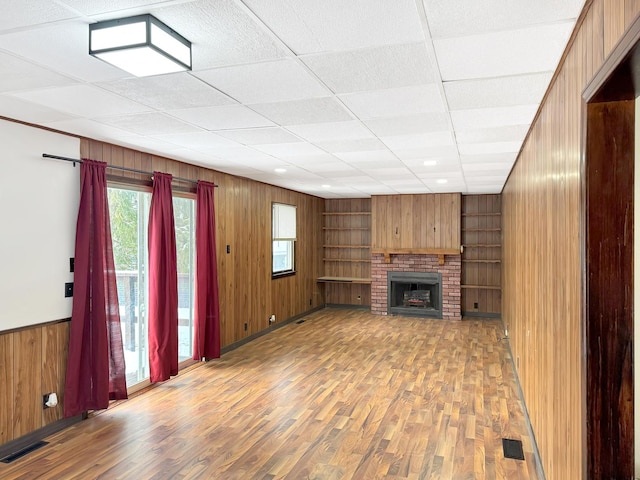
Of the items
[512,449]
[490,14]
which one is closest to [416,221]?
[512,449]

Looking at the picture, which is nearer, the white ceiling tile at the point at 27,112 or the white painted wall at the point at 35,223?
the white ceiling tile at the point at 27,112

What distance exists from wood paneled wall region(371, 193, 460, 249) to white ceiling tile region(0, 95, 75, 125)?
21.2 feet

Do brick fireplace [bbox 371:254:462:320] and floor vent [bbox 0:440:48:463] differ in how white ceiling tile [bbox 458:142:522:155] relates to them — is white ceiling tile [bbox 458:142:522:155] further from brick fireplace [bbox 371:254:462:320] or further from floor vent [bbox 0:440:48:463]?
brick fireplace [bbox 371:254:462:320]

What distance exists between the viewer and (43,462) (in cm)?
313

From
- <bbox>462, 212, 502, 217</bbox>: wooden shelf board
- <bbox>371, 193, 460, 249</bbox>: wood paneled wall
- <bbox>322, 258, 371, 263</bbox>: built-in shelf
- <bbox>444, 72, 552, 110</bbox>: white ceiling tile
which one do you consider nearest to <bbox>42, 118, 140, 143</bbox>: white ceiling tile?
<bbox>444, 72, 552, 110</bbox>: white ceiling tile

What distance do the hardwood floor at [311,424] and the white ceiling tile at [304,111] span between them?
238cm

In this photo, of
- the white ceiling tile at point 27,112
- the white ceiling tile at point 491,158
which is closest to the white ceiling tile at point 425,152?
the white ceiling tile at point 491,158

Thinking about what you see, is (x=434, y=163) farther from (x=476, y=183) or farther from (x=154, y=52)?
(x=154, y=52)

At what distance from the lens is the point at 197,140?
12.9 ft

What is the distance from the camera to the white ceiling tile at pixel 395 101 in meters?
2.60

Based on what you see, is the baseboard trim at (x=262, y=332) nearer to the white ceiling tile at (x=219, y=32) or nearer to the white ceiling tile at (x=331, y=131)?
the white ceiling tile at (x=331, y=131)

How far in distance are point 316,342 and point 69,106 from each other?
474 centimetres

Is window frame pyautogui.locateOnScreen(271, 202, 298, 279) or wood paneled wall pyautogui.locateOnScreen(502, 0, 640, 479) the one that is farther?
window frame pyautogui.locateOnScreen(271, 202, 298, 279)

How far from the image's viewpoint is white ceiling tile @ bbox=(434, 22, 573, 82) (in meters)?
1.88
